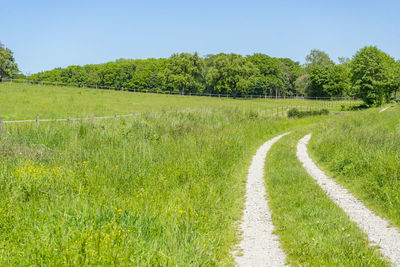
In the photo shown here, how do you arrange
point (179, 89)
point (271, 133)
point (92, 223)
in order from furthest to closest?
point (179, 89) → point (271, 133) → point (92, 223)

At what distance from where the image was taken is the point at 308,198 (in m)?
7.79

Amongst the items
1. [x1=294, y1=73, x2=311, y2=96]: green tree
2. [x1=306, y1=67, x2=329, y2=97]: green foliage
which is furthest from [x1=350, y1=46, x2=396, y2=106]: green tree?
[x1=294, y1=73, x2=311, y2=96]: green tree

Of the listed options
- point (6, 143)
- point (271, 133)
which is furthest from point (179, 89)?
point (6, 143)

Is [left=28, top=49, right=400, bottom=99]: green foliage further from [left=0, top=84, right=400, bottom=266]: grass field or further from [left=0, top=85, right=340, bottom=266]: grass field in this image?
[left=0, top=85, right=340, bottom=266]: grass field

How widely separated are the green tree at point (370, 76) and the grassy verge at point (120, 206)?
60.8m

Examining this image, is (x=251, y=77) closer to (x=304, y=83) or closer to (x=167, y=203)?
(x=304, y=83)

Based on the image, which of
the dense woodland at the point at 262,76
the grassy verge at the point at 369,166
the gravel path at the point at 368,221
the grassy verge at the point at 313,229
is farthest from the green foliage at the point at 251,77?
the grassy verge at the point at 313,229

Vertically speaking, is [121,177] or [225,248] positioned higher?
[121,177]

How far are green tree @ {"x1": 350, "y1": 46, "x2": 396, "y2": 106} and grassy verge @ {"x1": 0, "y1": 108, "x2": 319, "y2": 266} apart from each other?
60.8 metres

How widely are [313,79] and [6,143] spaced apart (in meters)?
99.7

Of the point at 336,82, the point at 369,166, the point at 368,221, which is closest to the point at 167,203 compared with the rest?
the point at 368,221

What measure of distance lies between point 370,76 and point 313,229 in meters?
66.5

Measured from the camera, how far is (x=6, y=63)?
71062 mm

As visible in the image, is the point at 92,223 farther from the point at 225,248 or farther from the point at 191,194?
the point at 191,194
